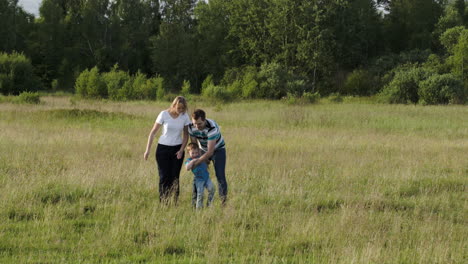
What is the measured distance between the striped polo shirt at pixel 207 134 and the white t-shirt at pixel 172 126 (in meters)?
0.17

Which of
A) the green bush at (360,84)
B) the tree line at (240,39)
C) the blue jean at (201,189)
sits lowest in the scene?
the blue jean at (201,189)

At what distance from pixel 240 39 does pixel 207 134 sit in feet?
179

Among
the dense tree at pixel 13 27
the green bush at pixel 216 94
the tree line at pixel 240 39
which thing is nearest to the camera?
the green bush at pixel 216 94

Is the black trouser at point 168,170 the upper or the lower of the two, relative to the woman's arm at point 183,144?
lower

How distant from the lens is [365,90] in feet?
169

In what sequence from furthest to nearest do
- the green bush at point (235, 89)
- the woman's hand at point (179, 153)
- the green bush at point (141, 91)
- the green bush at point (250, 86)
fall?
the green bush at point (250, 86), the green bush at point (235, 89), the green bush at point (141, 91), the woman's hand at point (179, 153)

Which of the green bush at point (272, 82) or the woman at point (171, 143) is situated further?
the green bush at point (272, 82)

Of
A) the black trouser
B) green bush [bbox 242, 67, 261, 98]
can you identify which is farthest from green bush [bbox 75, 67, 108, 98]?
the black trouser

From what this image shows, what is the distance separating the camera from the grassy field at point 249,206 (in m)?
5.39

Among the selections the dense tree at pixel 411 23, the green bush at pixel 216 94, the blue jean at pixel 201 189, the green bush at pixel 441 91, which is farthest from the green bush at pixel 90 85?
the dense tree at pixel 411 23

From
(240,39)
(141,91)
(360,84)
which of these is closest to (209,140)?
(141,91)

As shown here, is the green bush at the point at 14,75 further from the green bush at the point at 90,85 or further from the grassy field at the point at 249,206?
the grassy field at the point at 249,206

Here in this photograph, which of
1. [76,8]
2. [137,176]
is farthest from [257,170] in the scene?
Answer: [76,8]

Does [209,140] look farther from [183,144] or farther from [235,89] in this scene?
[235,89]
